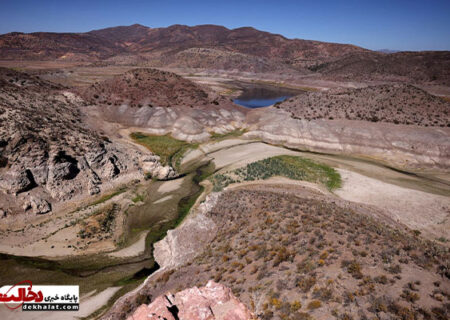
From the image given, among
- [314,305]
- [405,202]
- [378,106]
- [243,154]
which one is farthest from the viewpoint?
[378,106]

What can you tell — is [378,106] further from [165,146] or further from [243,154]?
[165,146]

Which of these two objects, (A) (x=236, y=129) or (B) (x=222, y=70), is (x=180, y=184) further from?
(B) (x=222, y=70)

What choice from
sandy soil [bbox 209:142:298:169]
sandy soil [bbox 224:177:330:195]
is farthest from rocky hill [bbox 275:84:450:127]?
sandy soil [bbox 224:177:330:195]

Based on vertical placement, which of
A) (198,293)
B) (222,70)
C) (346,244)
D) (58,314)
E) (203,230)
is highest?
(222,70)

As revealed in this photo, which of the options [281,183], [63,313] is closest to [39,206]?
[63,313]

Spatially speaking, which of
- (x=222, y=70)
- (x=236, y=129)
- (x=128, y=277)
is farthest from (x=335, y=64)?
(x=128, y=277)

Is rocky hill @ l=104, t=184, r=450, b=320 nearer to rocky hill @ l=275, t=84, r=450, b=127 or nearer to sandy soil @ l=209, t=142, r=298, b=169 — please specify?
sandy soil @ l=209, t=142, r=298, b=169
